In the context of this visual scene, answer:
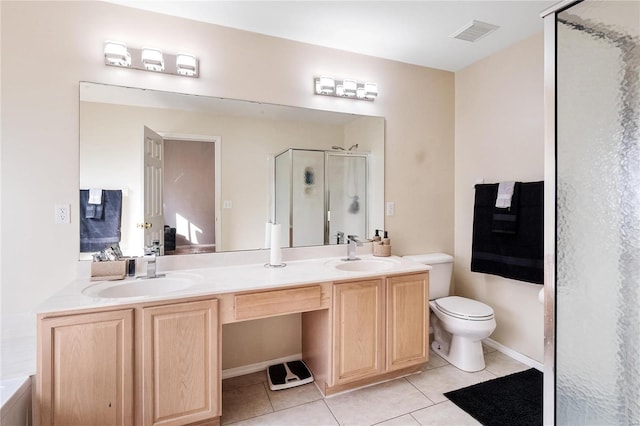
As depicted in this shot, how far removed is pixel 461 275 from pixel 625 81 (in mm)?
2136

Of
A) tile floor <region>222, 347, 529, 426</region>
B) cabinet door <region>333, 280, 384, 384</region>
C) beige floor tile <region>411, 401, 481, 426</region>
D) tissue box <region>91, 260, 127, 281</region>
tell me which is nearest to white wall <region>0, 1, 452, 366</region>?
tissue box <region>91, 260, 127, 281</region>

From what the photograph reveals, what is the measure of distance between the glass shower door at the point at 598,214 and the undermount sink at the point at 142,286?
177cm

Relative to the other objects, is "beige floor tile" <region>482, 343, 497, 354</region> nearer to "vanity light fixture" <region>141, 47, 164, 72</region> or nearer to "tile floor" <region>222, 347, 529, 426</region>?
"tile floor" <region>222, 347, 529, 426</region>

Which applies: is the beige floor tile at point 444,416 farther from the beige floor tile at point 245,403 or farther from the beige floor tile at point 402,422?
the beige floor tile at point 245,403

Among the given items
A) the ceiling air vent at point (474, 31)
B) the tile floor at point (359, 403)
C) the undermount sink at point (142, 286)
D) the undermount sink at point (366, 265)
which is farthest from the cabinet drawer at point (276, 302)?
the ceiling air vent at point (474, 31)

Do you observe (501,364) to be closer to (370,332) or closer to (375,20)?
(370,332)

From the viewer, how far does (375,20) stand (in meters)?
2.07

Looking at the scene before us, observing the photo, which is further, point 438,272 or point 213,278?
point 438,272

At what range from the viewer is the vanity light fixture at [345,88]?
7.80ft

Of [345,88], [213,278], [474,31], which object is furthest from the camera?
[345,88]

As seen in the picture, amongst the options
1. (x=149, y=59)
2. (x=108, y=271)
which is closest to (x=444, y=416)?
(x=108, y=271)

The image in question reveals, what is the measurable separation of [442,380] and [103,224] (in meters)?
2.45

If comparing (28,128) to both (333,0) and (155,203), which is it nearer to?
(155,203)

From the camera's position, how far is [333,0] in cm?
188
